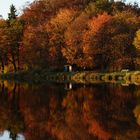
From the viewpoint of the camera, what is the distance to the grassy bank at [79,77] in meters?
59.3

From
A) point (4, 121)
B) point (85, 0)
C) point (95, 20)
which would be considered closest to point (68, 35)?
point (95, 20)

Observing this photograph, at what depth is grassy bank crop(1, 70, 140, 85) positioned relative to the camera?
5934 cm

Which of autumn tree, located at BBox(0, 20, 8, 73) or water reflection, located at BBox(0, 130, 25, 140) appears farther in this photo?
autumn tree, located at BBox(0, 20, 8, 73)

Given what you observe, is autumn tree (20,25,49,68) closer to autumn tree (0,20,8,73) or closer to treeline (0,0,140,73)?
treeline (0,0,140,73)

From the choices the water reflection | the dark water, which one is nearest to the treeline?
the dark water

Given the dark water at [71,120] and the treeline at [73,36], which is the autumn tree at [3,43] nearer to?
the treeline at [73,36]

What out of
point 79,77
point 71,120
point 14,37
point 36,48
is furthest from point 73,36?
point 71,120

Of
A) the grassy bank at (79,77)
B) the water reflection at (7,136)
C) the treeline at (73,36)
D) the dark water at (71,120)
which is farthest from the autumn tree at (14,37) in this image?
the water reflection at (7,136)

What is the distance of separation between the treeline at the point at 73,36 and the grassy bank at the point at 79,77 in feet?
10.3

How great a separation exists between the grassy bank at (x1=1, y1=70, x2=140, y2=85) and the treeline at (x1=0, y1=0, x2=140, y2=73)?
3129 millimetres

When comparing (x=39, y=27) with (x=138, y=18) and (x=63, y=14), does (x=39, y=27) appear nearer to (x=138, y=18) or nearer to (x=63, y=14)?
(x=63, y=14)

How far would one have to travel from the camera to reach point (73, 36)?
71.2 m

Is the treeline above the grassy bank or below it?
above

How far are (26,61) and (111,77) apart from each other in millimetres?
19767
